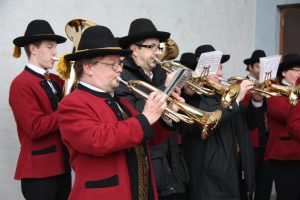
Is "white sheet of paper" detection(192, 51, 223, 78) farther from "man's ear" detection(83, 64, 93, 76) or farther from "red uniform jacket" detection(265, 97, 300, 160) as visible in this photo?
"man's ear" detection(83, 64, 93, 76)

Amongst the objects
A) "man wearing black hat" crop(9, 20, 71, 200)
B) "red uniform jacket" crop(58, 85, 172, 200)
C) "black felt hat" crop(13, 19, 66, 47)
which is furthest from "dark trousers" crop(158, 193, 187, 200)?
"black felt hat" crop(13, 19, 66, 47)

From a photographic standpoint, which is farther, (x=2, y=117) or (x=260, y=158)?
(x=260, y=158)

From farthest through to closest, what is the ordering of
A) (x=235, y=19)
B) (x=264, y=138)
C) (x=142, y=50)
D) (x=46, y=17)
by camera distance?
(x=235, y=19) < (x=264, y=138) < (x=46, y=17) < (x=142, y=50)

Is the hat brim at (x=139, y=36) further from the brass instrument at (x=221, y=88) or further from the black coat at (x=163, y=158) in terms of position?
the brass instrument at (x=221, y=88)

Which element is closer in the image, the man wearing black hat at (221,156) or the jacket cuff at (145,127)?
the jacket cuff at (145,127)

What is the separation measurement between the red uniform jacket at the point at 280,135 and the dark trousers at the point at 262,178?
27.8 inches

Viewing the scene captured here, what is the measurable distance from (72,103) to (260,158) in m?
3.72

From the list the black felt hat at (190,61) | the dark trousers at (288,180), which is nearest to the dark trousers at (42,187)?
the black felt hat at (190,61)

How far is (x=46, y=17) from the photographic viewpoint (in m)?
5.08

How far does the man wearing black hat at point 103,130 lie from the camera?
2592 millimetres

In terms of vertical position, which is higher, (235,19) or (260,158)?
(235,19)

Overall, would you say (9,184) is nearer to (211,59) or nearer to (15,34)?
(15,34)

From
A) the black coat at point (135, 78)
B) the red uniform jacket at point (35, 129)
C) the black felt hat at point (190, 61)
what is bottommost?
the red uniform jacket at point (35, 129)

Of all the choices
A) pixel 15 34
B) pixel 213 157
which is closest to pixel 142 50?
pixel 213 157
